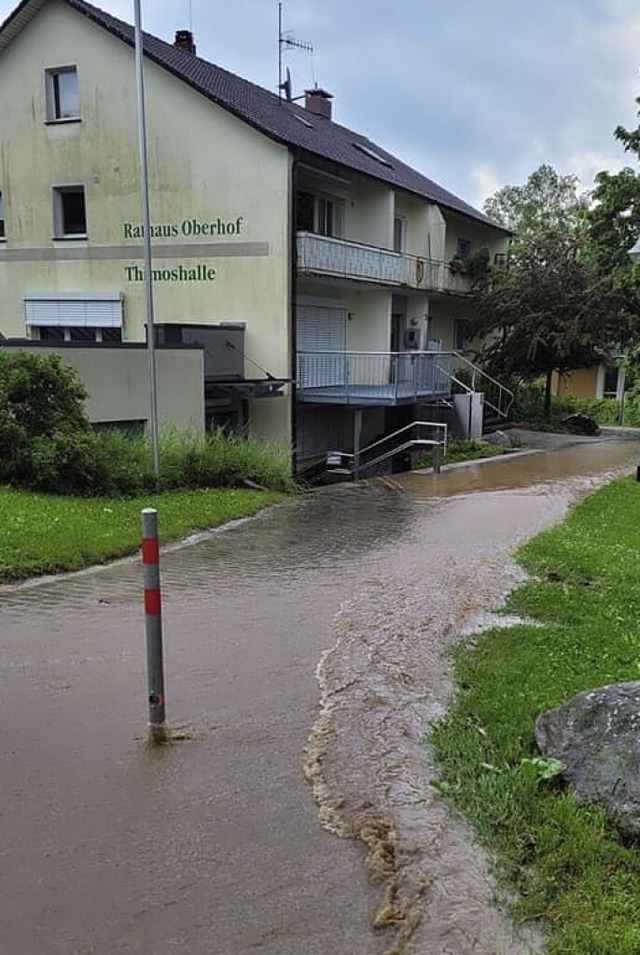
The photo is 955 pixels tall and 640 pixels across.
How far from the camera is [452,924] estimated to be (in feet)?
9.79

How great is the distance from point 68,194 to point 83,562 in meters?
17.3

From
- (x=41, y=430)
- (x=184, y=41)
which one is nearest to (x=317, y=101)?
(x=184, y=41)

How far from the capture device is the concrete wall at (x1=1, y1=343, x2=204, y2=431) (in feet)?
46.7

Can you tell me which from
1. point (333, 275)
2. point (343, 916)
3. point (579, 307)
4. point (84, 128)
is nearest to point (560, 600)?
point (343, 916)

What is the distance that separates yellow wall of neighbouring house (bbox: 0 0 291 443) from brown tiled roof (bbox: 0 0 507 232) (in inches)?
13.7

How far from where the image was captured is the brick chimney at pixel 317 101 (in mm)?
30453

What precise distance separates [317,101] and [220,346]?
52.8 ft

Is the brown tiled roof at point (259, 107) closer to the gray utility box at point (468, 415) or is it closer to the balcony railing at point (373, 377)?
the balcony railing at point (373, 377)

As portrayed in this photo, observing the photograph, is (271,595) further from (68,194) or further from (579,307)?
(579,307)

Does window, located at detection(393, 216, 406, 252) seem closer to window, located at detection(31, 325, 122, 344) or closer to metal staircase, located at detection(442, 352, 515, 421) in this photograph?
metal staircase, located at detection(442, 352, 515, 421)

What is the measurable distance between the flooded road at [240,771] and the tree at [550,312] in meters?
21.2

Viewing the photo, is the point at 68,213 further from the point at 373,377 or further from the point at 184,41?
the point at 373,377

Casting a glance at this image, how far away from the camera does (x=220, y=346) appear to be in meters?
19.1

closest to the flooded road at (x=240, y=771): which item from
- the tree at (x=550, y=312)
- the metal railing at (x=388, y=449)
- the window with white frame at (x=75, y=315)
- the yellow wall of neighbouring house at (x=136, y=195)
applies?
the metal railing at (x=388, y=449)
